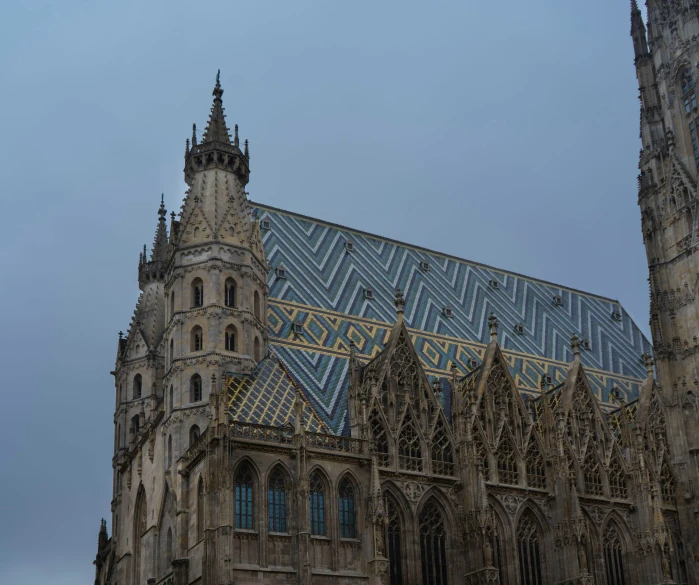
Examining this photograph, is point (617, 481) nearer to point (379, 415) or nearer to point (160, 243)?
point (379, 415)

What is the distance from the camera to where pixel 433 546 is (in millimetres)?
41750

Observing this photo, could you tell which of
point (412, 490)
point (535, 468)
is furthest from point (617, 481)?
point (412, 490)

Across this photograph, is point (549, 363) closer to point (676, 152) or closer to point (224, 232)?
point (676, 152)

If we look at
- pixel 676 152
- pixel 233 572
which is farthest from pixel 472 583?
pixel 676 152

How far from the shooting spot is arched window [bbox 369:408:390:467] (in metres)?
41.2

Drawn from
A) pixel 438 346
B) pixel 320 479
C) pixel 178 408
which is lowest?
pixel 320 479

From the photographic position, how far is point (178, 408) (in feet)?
137

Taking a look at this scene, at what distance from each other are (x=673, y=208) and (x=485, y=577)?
1140 inches

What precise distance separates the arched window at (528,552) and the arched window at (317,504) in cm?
1079

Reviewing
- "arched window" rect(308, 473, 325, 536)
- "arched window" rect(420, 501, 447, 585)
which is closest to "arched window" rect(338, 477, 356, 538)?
"arched window" rect(308, 473, 325, 536)

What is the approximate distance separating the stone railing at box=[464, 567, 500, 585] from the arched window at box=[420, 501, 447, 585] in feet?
4.43

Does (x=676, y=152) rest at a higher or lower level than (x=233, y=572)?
higher

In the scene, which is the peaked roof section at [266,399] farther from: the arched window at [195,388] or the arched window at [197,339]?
the arched window at [197,339]

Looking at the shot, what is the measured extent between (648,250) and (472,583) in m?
27.5
